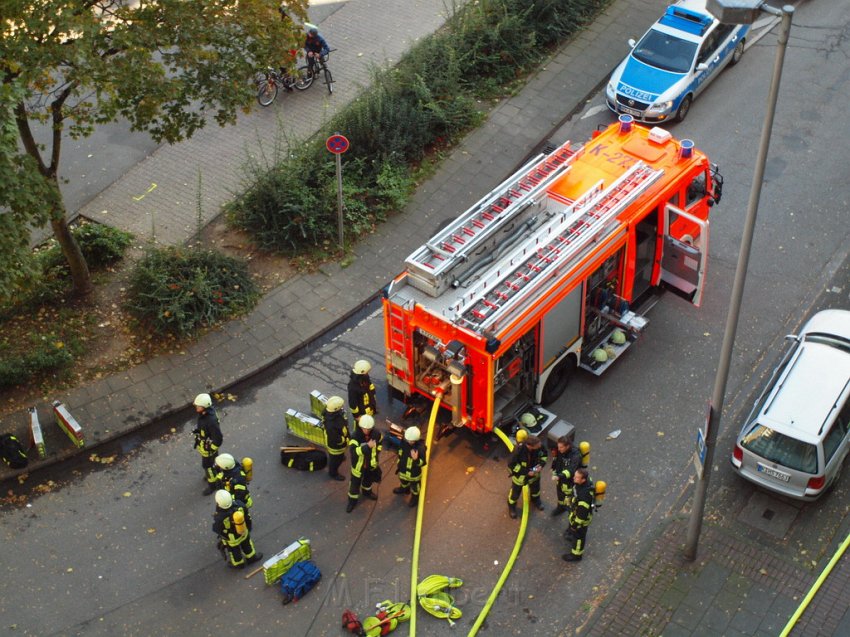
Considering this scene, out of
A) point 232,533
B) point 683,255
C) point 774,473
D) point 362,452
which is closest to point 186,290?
point 362,452

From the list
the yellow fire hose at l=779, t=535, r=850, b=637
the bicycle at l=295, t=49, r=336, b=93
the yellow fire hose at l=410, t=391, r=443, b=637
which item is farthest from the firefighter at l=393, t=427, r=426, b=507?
the bicycle at l=295, t=49, r=336, b=93

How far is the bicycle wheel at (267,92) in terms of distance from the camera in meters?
20.2

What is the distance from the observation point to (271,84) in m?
20.2

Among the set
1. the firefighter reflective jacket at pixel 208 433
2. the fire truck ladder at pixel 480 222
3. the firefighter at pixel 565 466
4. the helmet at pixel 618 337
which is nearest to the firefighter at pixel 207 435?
the firefighter reflective jacket at pixel 208 433

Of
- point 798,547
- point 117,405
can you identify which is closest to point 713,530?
point 798,547

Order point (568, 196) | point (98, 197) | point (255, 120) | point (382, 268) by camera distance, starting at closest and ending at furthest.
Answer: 1. point (568, 196)
2. point (382, 268)
3. point (98, 197)
4. point (255, 120)

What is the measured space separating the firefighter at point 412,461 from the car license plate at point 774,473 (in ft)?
13.8

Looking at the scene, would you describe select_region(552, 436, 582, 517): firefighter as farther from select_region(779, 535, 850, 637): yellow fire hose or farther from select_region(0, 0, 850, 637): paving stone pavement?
select_region(779, 535, 850, 637): yellow fire hose

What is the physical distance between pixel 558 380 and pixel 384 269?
12.5 feet

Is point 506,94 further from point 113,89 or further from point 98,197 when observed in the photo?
point 113,89

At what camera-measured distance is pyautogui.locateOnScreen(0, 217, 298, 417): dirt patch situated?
605 inches

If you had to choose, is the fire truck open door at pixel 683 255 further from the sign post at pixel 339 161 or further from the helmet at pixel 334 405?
the helmet at pixel 334 405

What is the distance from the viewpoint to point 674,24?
67.6 feet

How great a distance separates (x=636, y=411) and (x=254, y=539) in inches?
219
